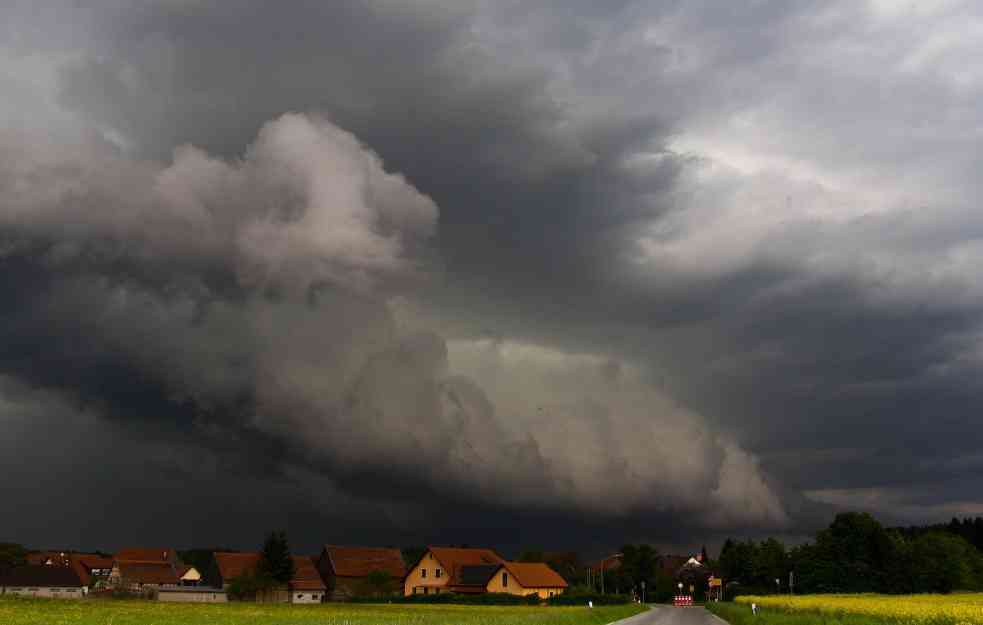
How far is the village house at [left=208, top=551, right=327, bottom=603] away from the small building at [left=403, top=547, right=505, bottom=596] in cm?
1239

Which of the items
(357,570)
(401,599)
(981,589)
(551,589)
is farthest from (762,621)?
(981,589)

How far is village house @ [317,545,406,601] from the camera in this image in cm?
12450

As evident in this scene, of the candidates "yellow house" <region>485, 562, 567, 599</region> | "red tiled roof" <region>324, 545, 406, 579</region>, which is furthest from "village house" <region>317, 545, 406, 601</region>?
"yellow house" <region>485, 562, 567, 599</region>

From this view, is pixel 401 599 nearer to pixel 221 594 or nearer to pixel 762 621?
pixel 221 594

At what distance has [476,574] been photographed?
127875 mm

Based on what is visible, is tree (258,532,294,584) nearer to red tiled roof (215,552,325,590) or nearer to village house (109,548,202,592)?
red tiled roof (215,552,325,590)

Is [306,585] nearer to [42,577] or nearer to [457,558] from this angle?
[457,558]

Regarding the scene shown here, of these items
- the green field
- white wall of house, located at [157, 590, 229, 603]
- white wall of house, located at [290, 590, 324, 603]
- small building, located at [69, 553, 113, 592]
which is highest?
the green field

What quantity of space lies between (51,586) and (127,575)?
13.3m

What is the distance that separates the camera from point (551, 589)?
129 metres

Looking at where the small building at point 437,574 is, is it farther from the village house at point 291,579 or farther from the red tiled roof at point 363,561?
the village house at point 291,579

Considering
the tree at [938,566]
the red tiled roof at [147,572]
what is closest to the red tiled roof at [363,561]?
the red tiled roof at [147,572]

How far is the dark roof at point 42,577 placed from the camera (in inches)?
5566

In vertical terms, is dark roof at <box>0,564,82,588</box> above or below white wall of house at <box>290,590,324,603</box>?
above
